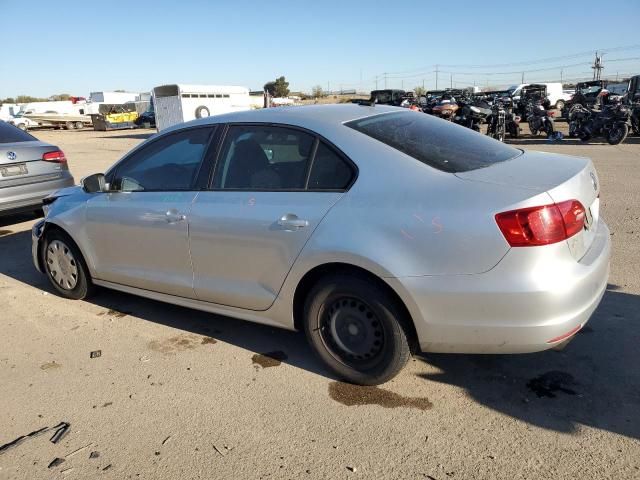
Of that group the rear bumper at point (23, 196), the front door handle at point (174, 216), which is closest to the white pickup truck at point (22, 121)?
the rear bumper at point (23, 196)

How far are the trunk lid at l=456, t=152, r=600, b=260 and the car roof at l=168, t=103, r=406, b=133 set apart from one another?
903mm

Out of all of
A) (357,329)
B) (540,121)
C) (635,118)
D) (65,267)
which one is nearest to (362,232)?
(357,329)

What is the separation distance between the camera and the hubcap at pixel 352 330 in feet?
9.93

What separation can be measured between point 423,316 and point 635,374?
1383 mm

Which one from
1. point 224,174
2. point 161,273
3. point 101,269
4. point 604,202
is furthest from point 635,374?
point 604,202

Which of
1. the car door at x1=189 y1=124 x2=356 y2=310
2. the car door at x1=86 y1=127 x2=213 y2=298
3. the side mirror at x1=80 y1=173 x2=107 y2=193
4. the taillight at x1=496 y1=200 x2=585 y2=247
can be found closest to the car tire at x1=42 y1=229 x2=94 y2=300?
the car door at x1=86 y1=127 x2=213 y2=298

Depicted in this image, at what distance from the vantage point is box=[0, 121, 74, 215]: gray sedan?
6.92m

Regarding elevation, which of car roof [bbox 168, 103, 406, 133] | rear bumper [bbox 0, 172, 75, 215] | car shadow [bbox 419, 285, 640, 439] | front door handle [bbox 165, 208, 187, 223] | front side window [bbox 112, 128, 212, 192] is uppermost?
car roof [bbox 168, 103, 406, 133]

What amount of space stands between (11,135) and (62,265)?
3698 millimetres

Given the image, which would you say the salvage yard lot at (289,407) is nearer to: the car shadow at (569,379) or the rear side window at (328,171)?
the car shadow at (569,379)

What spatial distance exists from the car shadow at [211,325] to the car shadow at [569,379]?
2.75ft

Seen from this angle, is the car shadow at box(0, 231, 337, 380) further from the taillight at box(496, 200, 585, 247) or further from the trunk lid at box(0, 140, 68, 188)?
the trunk lid at box(0, 140, 68, 188)

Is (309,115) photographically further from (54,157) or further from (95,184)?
(54,157)

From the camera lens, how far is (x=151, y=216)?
12.5 ft
